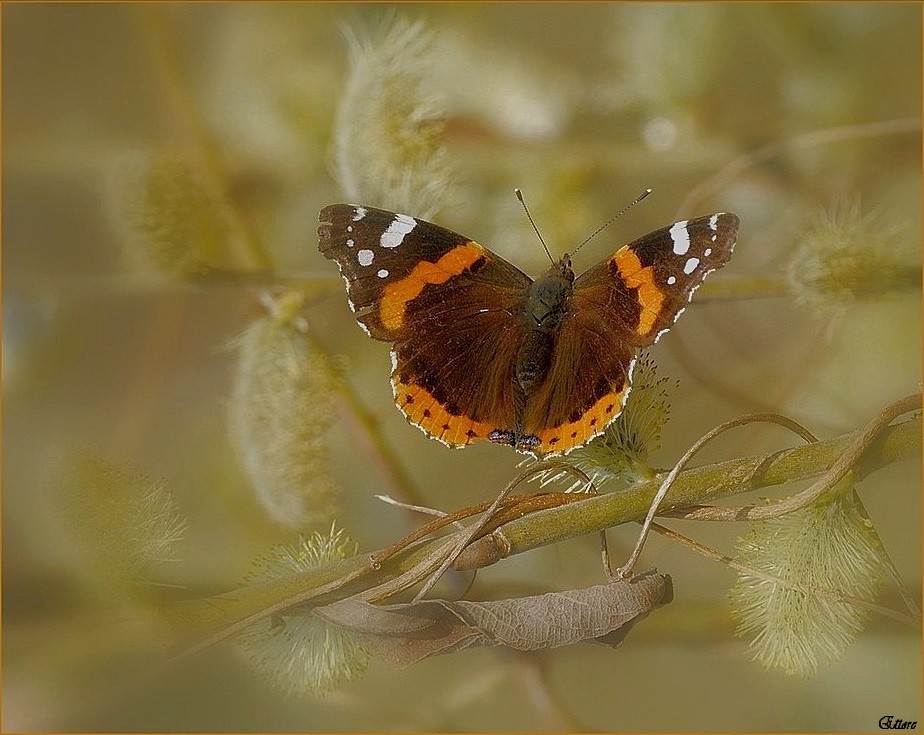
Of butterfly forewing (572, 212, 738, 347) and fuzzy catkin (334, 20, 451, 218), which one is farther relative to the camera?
fuzzy catkin (334, 20, 451, 218)

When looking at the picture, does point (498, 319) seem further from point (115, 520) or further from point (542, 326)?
point (115, 520)

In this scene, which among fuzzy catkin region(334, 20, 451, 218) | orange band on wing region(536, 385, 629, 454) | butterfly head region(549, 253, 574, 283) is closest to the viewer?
orange band on wing region(536, 385, 629, 454)

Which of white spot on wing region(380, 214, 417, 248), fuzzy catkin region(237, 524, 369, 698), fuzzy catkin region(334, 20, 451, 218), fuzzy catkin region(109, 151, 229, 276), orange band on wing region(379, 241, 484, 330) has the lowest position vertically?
fuzzy catkin region(237, 524, 369, 698)

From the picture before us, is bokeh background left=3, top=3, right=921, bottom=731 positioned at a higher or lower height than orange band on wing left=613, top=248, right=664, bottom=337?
higher

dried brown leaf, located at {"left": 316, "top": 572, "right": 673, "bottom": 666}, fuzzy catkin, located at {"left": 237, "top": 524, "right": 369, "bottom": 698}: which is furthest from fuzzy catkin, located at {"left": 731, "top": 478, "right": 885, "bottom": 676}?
fuzzy catkin, located at {"left": 237, "top": 524, "right": 369, "bottom": 698}

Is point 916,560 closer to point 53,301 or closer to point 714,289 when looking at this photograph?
point 714,289

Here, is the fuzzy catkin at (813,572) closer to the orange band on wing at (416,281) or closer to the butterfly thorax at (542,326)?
the butterfly thorax at (542,326)

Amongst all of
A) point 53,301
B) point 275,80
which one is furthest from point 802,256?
point 53,301

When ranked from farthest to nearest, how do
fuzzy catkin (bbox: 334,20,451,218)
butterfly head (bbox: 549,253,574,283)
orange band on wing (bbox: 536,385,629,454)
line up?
fuzzy catkin (bbox: 334,20,451,218), butterfly head (bbox: 549,253,574,283), orange band on wing (bbox: 536,385,629,454)

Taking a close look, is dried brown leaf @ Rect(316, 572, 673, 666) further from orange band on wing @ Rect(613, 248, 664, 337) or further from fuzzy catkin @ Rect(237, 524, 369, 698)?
orange band on wing @ Rect(613, 248, 664, 337)

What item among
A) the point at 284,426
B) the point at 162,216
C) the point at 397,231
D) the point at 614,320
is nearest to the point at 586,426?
the point at 614,320
